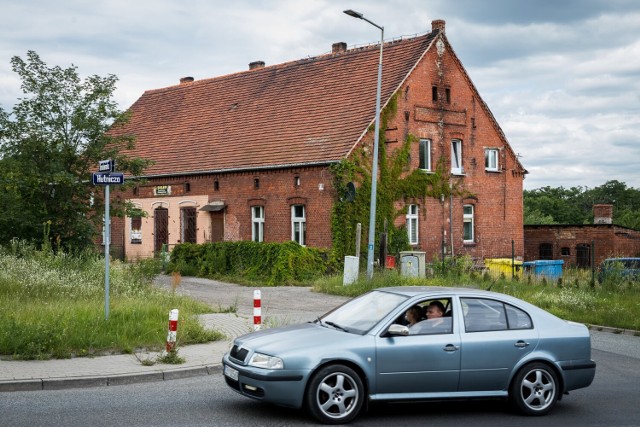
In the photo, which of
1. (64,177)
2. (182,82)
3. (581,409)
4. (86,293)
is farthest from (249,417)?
(182,82)

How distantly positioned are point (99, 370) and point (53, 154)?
1262cm

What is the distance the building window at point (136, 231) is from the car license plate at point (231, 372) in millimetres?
31644

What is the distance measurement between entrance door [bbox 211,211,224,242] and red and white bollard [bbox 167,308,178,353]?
24.4m

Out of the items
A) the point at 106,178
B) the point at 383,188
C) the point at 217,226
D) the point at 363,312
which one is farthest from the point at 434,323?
the point at 217,226

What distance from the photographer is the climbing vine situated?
31078mm

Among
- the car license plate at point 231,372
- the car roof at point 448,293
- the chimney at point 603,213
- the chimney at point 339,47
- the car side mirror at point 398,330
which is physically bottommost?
the car license plate at point 231,372

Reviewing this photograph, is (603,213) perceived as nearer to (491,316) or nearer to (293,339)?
(491,316)

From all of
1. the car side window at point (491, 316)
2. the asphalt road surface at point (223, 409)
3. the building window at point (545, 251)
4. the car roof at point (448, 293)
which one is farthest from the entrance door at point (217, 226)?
the car side window at point (491, 316)

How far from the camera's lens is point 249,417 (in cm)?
884

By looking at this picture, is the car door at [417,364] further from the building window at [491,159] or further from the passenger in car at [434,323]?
the building window at [491,159]

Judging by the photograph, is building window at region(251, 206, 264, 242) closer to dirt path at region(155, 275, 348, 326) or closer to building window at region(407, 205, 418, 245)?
dirt path at region(155, 275, 348, 326)

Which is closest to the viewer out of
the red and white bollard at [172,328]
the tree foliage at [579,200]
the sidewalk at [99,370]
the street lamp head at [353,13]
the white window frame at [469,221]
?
the sidewalk at [99,370]

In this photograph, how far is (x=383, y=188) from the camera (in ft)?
107

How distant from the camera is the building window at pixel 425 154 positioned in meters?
34.8
